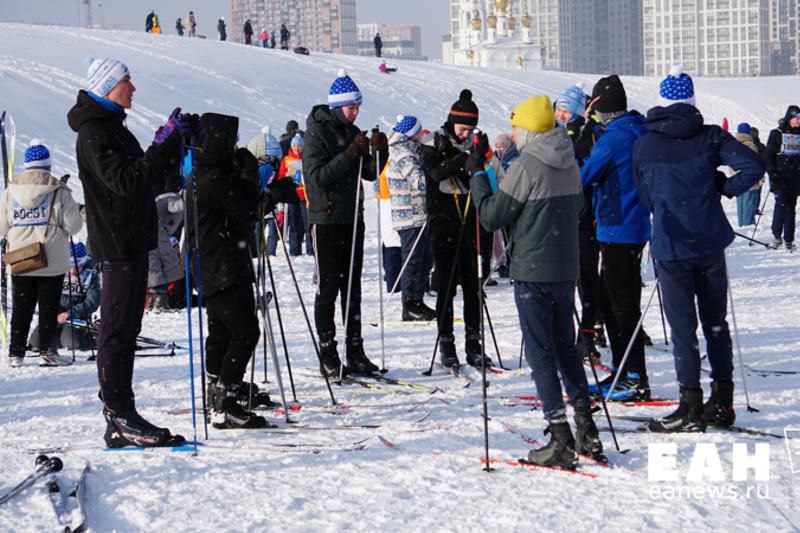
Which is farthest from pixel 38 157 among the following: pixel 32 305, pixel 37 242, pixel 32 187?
pixel 32 305

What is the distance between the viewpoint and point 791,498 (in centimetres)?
446

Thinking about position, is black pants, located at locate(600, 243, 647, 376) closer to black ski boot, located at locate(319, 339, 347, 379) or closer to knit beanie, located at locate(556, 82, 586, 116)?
knit beanie, located at locate(556, 82, 586, 116)

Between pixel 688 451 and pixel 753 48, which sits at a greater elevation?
pixel 753 48

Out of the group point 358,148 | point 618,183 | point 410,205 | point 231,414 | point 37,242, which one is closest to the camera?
point 231,414

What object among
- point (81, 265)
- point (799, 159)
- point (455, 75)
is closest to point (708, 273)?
point (81, 265)

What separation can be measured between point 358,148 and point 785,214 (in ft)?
32.6

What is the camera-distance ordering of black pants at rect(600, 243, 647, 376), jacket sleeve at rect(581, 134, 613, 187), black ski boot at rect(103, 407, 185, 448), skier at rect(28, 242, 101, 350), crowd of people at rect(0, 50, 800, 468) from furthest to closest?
skier at rect(28, 242, 101, 350)
black pants at rect(600, 243, 647, 376)
jacket sleeve at rect(581, 134, 613, 187)
black ski boot at rect(103, 407, 185, 448)
crowd of people at rect(0, 50, 800, 468)

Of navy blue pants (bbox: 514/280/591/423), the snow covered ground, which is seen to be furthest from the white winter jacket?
navy blue pants (bbox: 514/280/591/423)

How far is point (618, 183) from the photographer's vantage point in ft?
20.6

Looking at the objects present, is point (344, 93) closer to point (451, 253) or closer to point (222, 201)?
point (451, 253)

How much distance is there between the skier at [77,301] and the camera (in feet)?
28.9

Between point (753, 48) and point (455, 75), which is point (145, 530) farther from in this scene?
point (753, 48)

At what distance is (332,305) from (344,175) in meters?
0.86

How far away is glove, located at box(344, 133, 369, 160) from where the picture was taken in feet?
21.6
